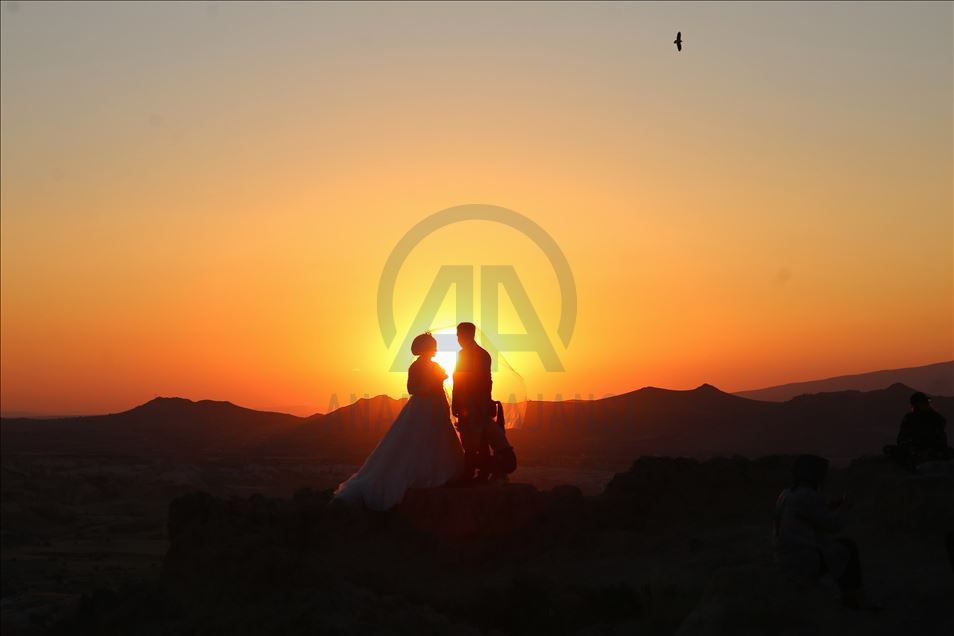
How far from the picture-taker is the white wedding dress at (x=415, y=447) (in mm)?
13383

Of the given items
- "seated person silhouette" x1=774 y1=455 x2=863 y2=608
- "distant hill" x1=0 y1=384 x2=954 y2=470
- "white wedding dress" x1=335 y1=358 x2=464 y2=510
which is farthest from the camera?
"distant hill" x1=0 y1=384 x2=954 y2=470

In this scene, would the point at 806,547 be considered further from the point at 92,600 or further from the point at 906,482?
the point at 92,600

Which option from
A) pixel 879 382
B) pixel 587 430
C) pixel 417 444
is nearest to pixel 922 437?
pixel 417 444

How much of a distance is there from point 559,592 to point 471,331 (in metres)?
3.58

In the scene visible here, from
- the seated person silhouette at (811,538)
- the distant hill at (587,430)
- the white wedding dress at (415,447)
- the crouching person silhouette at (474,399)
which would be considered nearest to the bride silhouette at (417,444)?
the white wedding dress at (415,447)

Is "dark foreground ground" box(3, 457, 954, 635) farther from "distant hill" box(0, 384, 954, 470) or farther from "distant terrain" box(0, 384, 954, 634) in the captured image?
"distant hill" box(0, 384, 954, 470)

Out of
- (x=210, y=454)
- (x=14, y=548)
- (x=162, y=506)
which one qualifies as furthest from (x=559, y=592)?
(x=210, y=454)

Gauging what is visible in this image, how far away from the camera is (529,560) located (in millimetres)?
13438

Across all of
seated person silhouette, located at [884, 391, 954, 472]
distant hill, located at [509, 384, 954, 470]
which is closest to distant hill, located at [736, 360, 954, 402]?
distant hill, located at [509, 384, 954, 470]

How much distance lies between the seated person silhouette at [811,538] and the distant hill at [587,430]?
46.6m

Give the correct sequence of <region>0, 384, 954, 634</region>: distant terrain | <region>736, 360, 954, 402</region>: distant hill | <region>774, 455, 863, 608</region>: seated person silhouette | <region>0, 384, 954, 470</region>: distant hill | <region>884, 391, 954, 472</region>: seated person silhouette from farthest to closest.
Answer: <region>736, 360, 954, 402</region>: distant hill < <region>0, 384, 954, 470</region>: distant hill < <region>884, 391, 954, 472</region>: seated person silhouette < <region>0, 384, 954, 634</region>: distant terrain < <region>774, 455, 863, 608</region>: seated person silhouette

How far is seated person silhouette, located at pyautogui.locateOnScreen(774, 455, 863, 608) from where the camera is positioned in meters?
7.87

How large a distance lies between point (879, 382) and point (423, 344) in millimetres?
146297

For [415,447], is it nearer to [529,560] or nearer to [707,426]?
[529,560]
